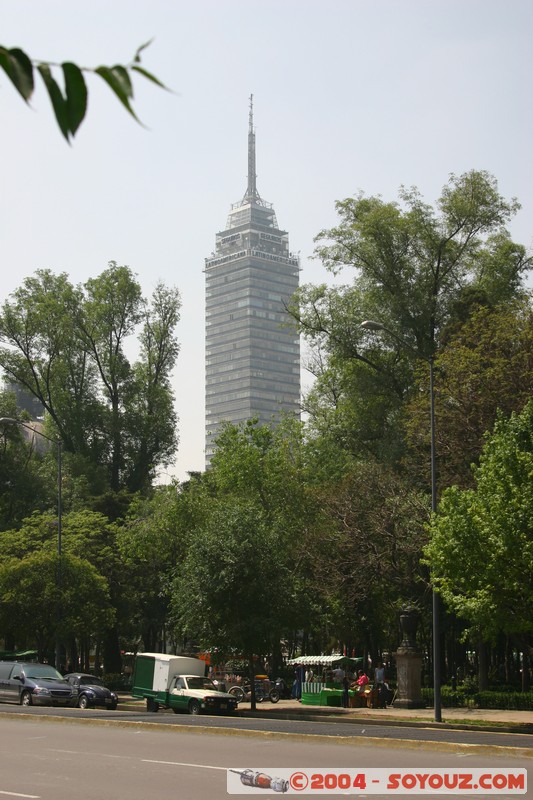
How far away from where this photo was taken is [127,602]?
58844 mm

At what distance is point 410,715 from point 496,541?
913 cm

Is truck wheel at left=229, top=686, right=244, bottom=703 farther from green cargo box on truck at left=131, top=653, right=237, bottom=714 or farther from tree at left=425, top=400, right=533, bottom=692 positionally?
tree at left=425, top=400, right=533, bottom=692

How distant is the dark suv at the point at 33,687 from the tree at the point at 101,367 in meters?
28.1

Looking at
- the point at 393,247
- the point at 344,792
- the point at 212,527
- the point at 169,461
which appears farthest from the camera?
the point at 169,461

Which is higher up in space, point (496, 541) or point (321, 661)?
point (496, 541)

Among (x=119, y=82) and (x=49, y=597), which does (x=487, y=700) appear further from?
(x=119, y=82)

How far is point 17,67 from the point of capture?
8.30 ft

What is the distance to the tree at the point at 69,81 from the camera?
8.30ft

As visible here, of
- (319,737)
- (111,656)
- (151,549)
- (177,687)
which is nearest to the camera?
(319,737)

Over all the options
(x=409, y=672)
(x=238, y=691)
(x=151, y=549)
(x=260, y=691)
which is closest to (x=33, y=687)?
(x=238, y=691)

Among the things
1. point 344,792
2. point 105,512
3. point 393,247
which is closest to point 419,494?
point 393,247

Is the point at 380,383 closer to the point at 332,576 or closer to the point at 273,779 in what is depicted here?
the point at 332,576

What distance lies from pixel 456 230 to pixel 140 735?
35763 mm

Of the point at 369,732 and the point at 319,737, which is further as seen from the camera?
the point at 369,732
